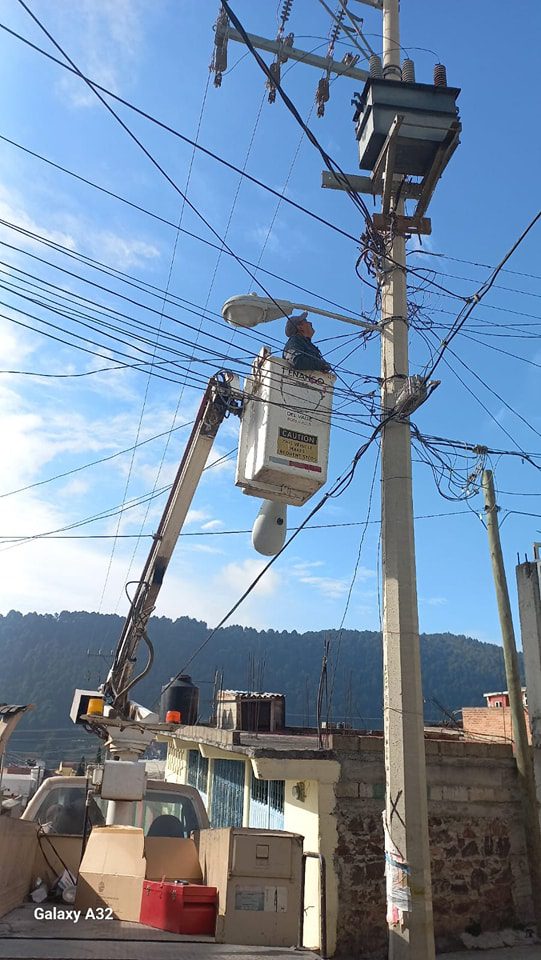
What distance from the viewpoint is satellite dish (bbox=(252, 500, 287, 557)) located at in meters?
8.46

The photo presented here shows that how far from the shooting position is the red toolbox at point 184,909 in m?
5.52

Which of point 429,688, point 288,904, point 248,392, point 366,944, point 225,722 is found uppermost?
point 429,688

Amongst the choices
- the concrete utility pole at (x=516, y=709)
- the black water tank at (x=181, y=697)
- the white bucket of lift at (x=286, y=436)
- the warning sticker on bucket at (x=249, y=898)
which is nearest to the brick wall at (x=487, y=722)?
the concrete utility pole at (x=516, y=709)

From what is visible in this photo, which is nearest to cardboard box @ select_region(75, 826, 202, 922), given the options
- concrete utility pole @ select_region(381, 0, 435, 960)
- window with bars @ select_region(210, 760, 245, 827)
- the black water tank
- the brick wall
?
concrete utility pole @ select_region(381, 0, 435, 960)

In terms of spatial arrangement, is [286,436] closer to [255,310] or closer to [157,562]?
[255,310]

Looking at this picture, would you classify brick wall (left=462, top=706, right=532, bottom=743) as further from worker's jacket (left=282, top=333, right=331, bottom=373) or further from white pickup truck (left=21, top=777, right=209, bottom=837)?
worker's jacket (left=282, top=333, right=331, bottom=373)

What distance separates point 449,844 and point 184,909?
699 cm

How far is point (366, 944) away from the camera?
32.4ft

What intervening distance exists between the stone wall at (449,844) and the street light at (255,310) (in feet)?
21.9

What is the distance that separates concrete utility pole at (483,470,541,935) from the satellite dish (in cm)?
663

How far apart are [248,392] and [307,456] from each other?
4.63ft

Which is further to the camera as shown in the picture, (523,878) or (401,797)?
(523,878)

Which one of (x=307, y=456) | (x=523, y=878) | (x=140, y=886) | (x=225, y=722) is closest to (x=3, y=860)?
(x=140, y=886)

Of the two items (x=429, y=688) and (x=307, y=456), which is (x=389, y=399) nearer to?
(x=307, y=456)
